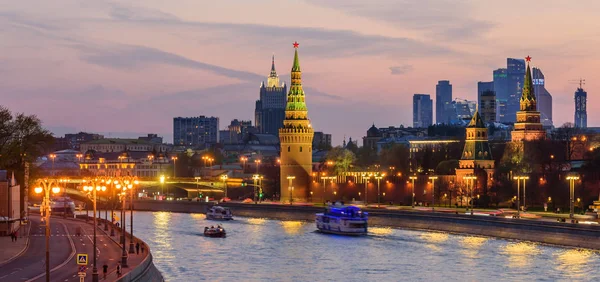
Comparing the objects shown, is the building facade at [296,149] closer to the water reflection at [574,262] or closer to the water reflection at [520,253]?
the water reflection at [520,253]

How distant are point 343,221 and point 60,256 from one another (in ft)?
137

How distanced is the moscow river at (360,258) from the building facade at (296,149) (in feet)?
178

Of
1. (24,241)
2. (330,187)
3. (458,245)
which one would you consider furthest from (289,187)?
(24,241)

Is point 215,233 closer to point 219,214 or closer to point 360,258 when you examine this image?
point 360,258

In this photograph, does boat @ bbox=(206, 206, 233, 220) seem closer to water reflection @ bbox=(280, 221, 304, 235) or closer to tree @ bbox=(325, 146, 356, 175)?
water reflection @ bbox=(280, 221, 304, 235)

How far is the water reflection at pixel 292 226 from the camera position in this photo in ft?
358

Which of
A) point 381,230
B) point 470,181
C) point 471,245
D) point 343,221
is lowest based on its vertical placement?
point 471,245

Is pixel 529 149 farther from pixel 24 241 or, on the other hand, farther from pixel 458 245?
pixel 24 241

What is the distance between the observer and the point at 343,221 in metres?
103

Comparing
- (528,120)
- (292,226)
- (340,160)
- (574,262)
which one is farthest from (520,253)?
(340,160)

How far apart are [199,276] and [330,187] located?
9442 cm

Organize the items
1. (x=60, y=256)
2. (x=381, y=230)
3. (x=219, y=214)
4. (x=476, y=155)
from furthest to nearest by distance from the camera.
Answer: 1. (x=476, y=155)
2. (x=219, y=214)
3. (x=381, y=230)
4. (x=60, y=256)

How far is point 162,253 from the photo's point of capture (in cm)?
8238

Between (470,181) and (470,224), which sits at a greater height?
(470,181)
